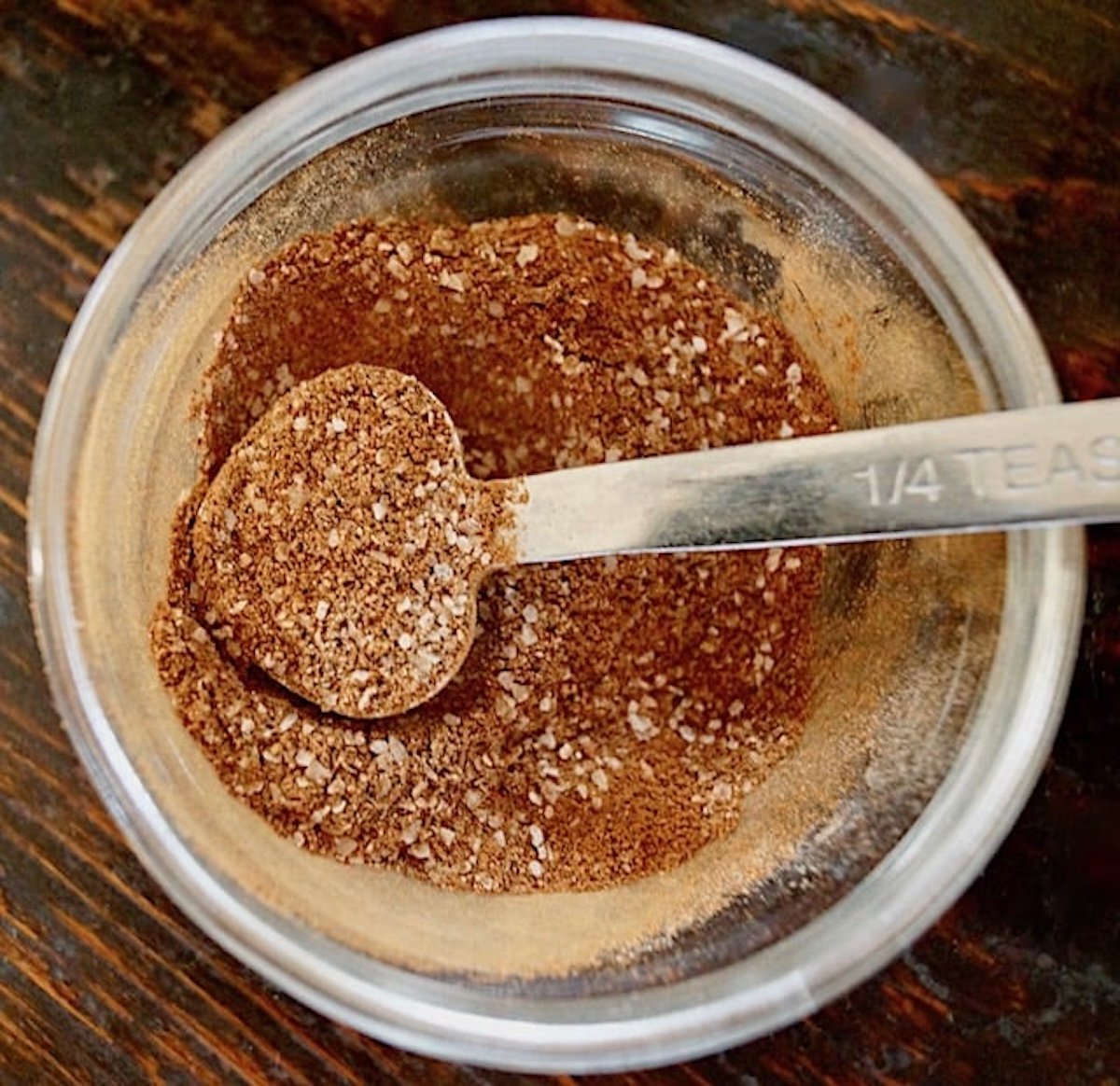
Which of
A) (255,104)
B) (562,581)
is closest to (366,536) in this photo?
(562,581)

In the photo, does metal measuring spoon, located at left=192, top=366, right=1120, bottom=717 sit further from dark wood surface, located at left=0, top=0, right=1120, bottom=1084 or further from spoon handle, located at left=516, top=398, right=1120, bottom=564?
dark wood surface, located at left=0, top=0, right=1120, bottom=1084

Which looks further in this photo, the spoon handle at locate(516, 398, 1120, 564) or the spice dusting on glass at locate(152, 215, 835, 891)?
the spice dusting on glass at locate(152, 215, 835, 891)

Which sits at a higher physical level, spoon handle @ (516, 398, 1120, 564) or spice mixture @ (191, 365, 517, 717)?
spoon handle @ (516, 398, 1120, 564)

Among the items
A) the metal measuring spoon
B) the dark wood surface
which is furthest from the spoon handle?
the dark wood surface

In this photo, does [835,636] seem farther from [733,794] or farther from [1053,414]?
[1053,414]

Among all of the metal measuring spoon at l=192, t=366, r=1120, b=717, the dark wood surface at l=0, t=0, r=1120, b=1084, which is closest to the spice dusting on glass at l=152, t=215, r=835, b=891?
the metal measuring spoon at l=192, t=366, r=1120, b=717

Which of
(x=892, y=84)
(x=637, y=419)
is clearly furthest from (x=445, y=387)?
(x=892, y=84)
